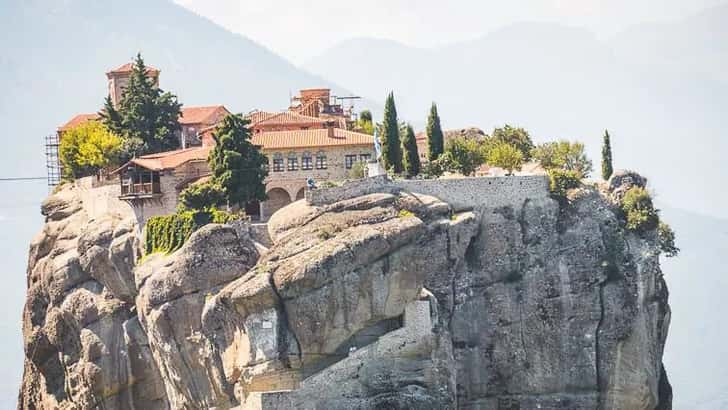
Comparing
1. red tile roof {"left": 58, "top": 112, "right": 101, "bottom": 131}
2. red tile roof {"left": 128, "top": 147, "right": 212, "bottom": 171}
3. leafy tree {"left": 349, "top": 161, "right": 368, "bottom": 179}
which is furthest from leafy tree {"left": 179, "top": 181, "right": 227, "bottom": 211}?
red tile roof {"left": 58, "top": 112, "right": 101, "bottom": 131}

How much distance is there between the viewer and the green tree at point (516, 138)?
90.1 metres

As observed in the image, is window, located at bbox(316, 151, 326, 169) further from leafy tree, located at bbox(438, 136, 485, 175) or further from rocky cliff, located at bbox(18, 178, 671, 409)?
rocky cliff, located at bbox(18, 178, 671, 409)

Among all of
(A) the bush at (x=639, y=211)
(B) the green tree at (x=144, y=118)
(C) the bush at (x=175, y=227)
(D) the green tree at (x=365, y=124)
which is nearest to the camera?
(C) the bush at (x=175, y=227)

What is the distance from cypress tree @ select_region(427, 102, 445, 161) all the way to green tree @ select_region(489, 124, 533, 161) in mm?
5092

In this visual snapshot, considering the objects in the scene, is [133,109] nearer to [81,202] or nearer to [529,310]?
[81,202]

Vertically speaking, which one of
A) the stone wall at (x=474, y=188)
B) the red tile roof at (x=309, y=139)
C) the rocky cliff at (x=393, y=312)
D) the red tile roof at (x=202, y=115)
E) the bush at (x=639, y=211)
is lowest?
the rocky cliff at (x=393, y=312)

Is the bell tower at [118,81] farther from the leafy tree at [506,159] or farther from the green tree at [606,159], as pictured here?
the green tree at [606,159]

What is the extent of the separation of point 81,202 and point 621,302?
114 ft

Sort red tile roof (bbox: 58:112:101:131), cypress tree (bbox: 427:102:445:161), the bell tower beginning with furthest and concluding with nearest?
the bell tower
red tile roof (bbox: 58:112:101:131)
cypress tree (bbox: 427:102:445:161)

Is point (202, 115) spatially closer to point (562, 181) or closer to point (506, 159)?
point (506, 159)

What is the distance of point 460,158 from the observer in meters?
85.4

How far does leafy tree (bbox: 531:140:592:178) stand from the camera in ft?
282

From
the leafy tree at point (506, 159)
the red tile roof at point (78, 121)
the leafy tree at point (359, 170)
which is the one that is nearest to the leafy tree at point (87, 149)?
the red tile roof at point (78, 121)

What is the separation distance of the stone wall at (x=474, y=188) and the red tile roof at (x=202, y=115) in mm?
23811
